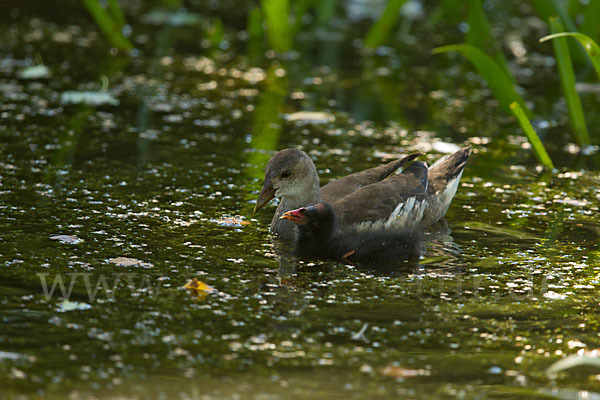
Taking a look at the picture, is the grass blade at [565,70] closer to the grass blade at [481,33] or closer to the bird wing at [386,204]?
the grass blade at [481,33]

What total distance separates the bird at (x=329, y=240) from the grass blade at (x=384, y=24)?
212 inches

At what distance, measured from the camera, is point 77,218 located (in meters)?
5.71

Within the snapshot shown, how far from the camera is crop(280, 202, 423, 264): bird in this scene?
5324mm

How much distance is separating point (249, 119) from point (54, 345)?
15.9ft

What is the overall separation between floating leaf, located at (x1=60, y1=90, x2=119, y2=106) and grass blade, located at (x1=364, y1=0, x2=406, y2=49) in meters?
3.44

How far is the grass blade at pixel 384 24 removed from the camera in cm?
1034

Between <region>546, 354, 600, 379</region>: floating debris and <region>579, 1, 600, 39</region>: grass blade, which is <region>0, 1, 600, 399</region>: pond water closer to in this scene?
<region>546, 354, 600, 379</region>: floating debris

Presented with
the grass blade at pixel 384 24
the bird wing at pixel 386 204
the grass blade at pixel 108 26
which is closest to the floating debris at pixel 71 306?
the bird wing at pixel 386 204

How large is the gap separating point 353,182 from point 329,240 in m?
0.87

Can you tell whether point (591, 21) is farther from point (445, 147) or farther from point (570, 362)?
point (570, 362)

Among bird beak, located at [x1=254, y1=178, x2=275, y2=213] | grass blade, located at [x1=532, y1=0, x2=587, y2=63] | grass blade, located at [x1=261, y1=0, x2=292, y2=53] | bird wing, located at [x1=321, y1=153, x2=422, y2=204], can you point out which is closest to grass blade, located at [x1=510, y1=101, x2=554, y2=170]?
bird wing, located at [x1=321, y1=153, x2=422, y2=204]

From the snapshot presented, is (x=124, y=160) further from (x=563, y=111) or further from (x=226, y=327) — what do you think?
(x=563, y=111)

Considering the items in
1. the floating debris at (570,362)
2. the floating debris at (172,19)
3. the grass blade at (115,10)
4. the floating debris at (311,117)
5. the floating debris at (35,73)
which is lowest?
the floating debris at (570,362)

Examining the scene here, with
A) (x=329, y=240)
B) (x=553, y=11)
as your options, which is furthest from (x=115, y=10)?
(x=329, y=240)
